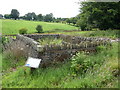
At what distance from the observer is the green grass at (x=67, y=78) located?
14.8 feet

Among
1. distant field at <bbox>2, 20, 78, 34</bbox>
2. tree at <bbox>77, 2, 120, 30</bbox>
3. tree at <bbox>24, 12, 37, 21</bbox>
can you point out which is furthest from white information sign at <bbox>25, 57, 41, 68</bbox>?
tree at <bbox>24, 12, 37, 21</bbox>

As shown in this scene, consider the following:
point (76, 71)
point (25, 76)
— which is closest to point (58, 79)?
point (76, 71)

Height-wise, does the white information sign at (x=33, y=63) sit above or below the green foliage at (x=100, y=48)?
below

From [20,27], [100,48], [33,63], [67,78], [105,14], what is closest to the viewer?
[67,78]

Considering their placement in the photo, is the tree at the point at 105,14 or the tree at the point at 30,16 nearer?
the tree at the point at 105,14

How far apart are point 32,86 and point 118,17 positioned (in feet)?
52.3

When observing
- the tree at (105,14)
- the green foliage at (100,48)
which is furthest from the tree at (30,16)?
the green foliage at (100,48)

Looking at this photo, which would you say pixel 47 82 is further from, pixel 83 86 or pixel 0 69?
pixel 0 69

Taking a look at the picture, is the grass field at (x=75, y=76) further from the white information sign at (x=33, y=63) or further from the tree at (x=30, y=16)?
the tree at (x=30, y=16)

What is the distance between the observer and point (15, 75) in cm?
550

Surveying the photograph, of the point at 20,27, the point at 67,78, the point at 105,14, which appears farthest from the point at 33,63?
the point at 20,27

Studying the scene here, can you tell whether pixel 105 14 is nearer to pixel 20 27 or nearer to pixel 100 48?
pixel 100 48

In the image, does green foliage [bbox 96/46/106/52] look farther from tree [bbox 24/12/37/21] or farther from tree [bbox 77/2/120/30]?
tree [bbox 24/12/37/21]

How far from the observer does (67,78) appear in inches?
198
